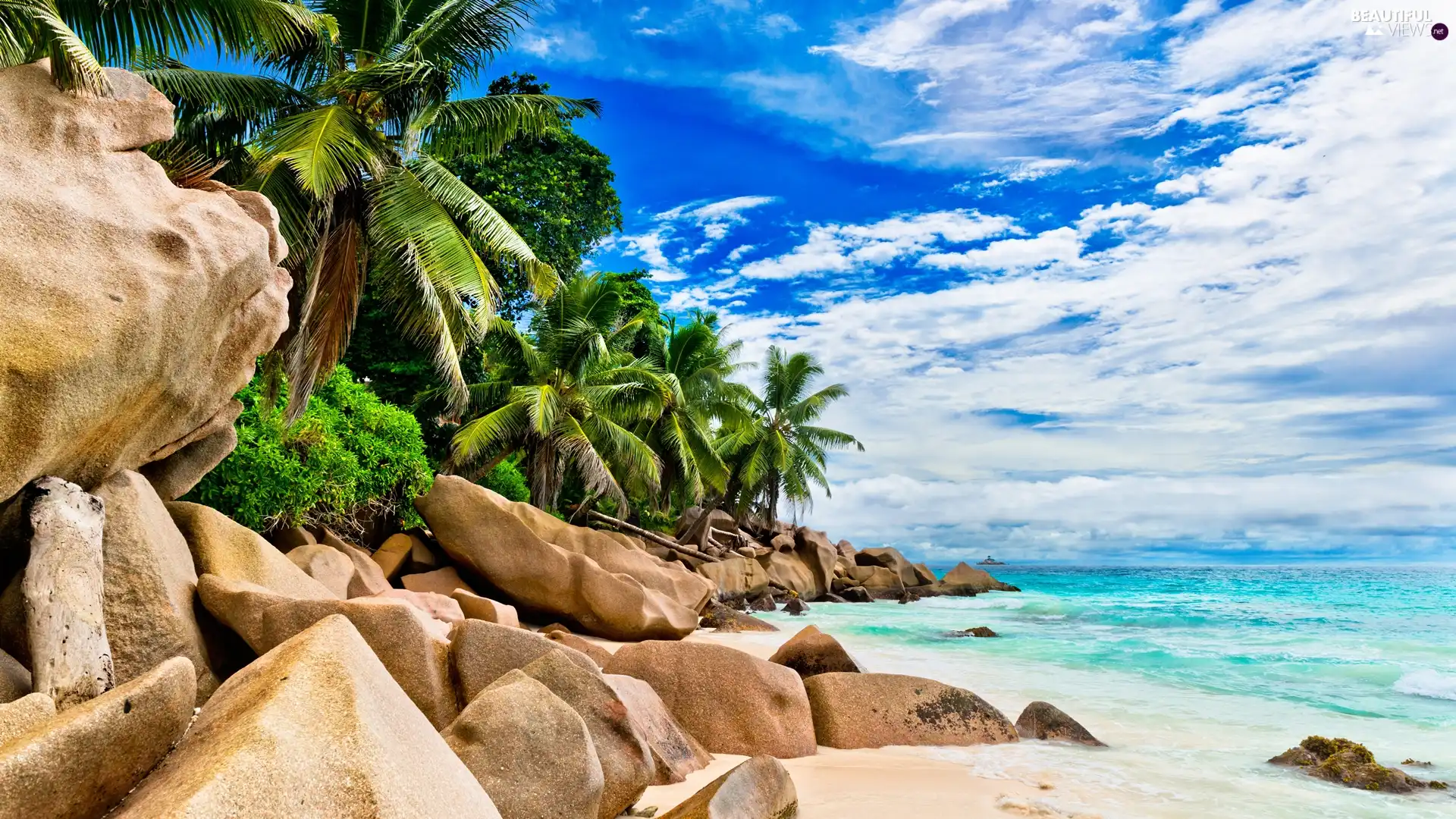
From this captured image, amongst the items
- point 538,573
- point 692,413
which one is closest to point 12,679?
point 538,573

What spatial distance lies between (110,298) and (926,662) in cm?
1065

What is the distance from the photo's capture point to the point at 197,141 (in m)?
12.2


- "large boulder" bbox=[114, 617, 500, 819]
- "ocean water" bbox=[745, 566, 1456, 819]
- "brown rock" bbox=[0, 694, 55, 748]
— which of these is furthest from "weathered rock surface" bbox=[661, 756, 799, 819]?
"brown rock" bbox=[0, 694, 55, 748]

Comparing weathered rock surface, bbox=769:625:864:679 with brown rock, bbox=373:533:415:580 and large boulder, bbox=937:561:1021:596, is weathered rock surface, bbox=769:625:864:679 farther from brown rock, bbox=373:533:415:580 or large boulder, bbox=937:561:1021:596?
large boulder, bbox=937:561:1021:596

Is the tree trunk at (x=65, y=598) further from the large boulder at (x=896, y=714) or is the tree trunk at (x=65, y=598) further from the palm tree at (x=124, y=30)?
the large boulder at (x=896, y=714)

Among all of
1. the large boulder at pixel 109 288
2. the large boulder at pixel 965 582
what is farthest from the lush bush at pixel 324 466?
the large boulder at pixel 965 582

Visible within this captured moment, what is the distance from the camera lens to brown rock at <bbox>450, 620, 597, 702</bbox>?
4.78m

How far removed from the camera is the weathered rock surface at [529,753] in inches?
138

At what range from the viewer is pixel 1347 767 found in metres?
6.06

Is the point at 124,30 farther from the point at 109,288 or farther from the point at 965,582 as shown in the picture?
the point at 965,582

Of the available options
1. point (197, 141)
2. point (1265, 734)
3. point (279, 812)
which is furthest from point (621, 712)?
point (197, 141)

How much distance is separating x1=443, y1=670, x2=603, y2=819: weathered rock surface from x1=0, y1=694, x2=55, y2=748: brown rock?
145 cm

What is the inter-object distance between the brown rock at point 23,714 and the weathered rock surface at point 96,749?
3 cm

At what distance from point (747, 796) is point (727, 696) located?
2194 mm
